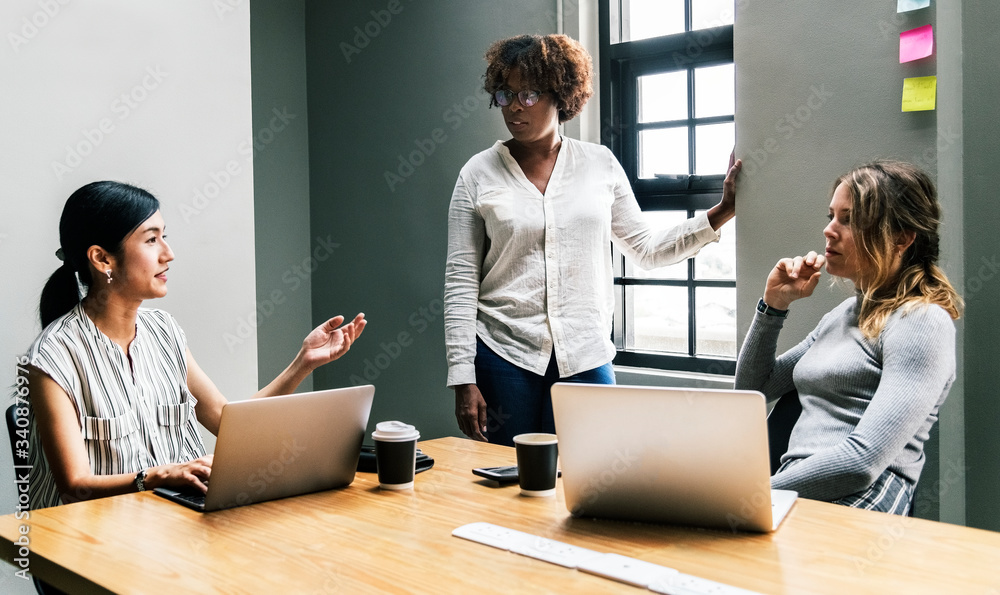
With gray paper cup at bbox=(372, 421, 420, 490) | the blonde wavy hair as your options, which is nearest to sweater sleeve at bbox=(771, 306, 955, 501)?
the blonde wavy hair

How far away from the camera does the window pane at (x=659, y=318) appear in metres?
3.04

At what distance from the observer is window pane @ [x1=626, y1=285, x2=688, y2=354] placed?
9.99 ft

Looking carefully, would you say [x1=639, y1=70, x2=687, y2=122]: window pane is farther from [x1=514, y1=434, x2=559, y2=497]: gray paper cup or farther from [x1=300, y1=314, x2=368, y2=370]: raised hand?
[x1=514, y1=434, x2=559, y2=497]: gray paper cup

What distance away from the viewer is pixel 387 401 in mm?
3871

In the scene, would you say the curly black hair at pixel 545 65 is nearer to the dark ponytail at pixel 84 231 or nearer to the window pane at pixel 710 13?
the window pane at pixel 710 13

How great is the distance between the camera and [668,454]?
1.22 meters

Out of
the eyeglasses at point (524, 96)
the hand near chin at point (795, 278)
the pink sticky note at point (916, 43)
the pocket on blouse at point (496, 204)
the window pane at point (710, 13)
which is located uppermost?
the window pane at point (710, 13)

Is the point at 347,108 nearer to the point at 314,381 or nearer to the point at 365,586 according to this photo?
the point at 314,381

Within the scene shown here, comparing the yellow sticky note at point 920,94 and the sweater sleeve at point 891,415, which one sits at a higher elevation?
the yellow sticky note at point 920,94

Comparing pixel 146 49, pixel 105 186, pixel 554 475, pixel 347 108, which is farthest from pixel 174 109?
pixel 554 475

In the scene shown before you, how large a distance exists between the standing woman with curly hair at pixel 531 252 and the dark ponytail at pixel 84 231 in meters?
0.98

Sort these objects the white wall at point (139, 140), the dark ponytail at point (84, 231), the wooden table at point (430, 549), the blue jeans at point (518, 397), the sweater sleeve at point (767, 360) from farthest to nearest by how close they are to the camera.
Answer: the blue jeans at point (518, 397) < the white wall at point (139, 140) < the sweater sleeve at point (767, 360) < the dark ponytail at point (84, 231) < the wooden table at point (430, 549)

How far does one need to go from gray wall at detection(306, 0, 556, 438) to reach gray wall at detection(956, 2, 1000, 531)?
5.09 feet

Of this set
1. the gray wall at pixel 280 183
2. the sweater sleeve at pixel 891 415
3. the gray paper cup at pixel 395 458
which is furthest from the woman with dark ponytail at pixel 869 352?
the gray wall at pixel 280 183
